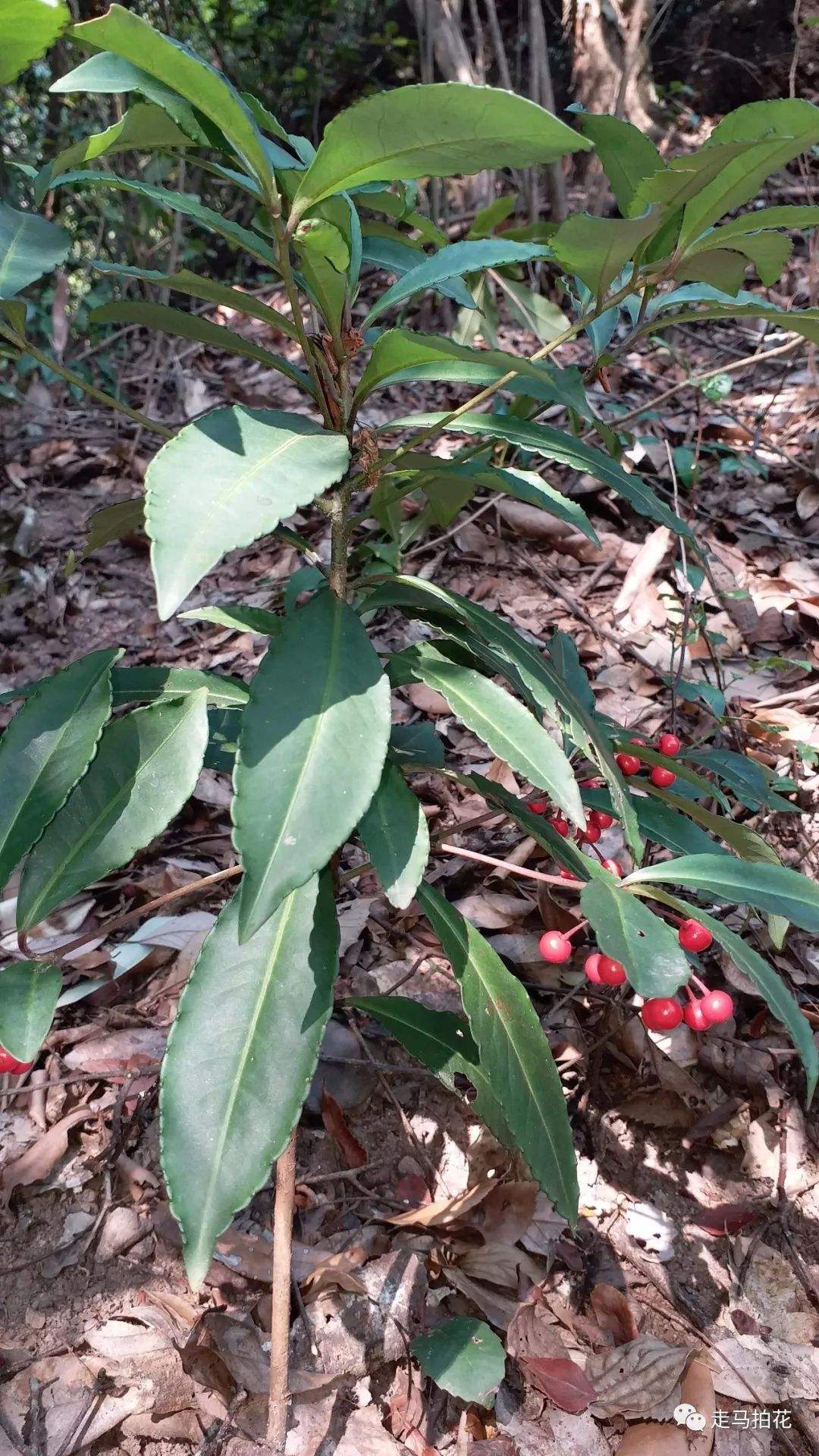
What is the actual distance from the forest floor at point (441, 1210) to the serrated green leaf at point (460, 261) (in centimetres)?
75

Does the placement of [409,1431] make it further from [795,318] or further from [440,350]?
[795,318]

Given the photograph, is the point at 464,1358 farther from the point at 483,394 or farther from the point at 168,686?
the point at 483,394

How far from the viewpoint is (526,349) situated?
378 cm

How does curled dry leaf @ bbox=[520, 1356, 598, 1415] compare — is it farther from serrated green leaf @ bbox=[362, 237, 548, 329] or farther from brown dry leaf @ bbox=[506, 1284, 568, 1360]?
serrated green leaf @ bbox=[362, 237, 548, 329]

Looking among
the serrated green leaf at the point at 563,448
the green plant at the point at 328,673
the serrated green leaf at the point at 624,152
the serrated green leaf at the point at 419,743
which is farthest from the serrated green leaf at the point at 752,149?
the serrated green leaf at the point at 419,743

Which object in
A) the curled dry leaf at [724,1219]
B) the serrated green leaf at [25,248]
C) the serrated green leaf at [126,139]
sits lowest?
the curled dry leaf at [724,1219]

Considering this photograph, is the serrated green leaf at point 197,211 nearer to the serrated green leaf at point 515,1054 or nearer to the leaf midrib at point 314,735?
the leaf midrib at point 314,735

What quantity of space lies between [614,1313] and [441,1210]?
11.6 inches

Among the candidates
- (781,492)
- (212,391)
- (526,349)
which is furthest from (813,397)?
(212,391)

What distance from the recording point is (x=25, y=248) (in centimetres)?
87

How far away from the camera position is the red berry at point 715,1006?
3.22ft

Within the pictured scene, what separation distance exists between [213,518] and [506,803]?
575 millimetres

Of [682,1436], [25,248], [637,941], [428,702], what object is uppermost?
[25,248]

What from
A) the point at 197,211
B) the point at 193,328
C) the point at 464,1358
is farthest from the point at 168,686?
the point at 464,1358
